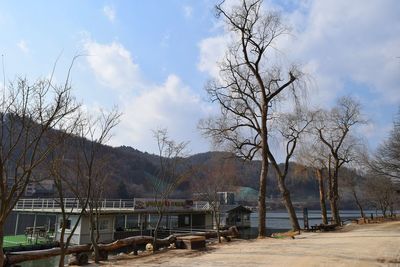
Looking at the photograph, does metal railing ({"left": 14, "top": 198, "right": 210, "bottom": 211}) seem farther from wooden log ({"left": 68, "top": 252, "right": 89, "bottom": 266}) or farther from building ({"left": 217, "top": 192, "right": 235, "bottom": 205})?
wooden log ({"left": 68, "top": 252, "right": 89, "bottom": 266})

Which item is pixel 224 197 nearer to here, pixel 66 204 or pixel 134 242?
pixel 66 204

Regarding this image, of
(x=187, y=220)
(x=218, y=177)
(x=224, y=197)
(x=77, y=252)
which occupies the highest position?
(x=218, y=177)

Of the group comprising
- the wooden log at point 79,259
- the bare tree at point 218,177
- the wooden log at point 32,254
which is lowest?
the wooden log at point 79,259

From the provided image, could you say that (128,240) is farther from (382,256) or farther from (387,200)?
(387,200)

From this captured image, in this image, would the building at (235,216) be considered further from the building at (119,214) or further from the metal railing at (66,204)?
the metal railing at (66,204)

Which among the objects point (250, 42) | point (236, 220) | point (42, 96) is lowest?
point (236, 220)

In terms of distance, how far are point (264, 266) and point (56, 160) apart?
6416 mm

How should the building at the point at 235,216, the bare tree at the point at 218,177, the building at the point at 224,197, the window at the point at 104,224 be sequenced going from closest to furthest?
the bare tree at the point at 218,177
the building at the point at 224,197
the window at the point at 104,224
the building at the point at 235,216

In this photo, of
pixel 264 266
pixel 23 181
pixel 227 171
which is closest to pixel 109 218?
pixel 227 171

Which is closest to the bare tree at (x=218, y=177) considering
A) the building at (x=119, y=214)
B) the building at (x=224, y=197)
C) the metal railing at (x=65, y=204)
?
the building at (x=224, y=197)

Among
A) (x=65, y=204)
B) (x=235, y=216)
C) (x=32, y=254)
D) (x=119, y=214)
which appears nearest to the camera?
(x=32, y=254)

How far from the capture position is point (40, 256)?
12484 millimetres

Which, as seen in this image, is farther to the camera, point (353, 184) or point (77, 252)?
point (353, 184)

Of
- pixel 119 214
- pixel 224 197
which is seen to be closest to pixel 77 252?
pixel 224 197
